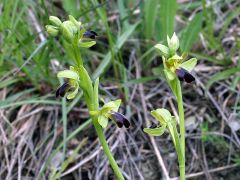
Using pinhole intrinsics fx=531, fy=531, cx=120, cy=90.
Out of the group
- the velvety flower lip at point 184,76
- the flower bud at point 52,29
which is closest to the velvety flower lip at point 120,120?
the velvety flower lip at point 184,76

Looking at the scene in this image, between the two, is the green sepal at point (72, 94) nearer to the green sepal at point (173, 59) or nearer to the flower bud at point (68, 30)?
the flower bud at point (68, 30)

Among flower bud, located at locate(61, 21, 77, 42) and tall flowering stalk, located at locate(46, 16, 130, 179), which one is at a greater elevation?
flower bud, located at locate(61, 21, 77, 42)

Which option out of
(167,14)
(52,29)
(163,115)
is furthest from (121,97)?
(52,29)

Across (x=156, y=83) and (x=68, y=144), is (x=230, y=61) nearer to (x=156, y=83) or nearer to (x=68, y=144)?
(x=156, y=83)

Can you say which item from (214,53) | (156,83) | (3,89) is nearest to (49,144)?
(3,89)

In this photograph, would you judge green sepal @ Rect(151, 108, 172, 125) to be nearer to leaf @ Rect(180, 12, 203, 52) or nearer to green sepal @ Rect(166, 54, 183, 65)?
green sepal @ Rect(166, 54, 183, 65)

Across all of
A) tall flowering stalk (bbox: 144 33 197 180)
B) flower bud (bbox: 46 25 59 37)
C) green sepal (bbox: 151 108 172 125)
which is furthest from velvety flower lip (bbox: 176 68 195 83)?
flower bud (bbox: 46 25 59 37)

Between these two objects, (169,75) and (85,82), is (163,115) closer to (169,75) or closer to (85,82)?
(169,75)
